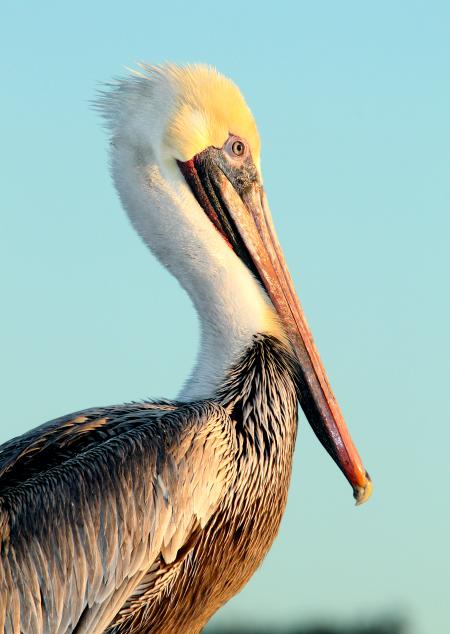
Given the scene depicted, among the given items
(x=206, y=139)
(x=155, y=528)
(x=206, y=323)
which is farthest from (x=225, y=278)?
(x=155, y=528)

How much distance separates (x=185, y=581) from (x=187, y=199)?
2.04m

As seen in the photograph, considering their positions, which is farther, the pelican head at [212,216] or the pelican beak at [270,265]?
the pelican beak at [270,265]

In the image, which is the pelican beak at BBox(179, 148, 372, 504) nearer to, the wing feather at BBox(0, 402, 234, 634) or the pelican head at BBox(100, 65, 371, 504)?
the pelican head at BBox(100, 65, 371, 504)

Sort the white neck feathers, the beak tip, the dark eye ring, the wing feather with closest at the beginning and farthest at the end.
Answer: the wing feather
the white neck feathers
the beak tip
the dark eye ring

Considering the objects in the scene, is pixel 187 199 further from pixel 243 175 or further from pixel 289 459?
pixel 289 459

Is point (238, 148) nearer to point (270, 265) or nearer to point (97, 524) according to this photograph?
point (270, 265)

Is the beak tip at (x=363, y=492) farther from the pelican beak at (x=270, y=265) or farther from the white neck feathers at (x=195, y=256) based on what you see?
the white neck feathers at (x=195, y=256)

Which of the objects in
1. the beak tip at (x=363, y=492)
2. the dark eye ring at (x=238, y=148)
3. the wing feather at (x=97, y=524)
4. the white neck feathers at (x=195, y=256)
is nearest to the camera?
the wing feather at (x=97, y=524)

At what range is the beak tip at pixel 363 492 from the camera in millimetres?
8234

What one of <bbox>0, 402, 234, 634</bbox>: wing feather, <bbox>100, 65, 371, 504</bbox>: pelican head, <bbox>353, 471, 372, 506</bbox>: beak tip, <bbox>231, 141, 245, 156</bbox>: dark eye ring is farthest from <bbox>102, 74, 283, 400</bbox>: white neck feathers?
<bbox>353, 471, 372, 506</bbox>: beak tip

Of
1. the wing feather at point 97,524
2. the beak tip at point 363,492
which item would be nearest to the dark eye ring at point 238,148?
the wing feather at point 97,524

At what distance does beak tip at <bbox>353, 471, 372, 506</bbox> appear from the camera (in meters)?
8.23

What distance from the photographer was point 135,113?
820 centimetres

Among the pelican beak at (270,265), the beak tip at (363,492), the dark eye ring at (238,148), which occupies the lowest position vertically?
the beak tip at (363,492)
